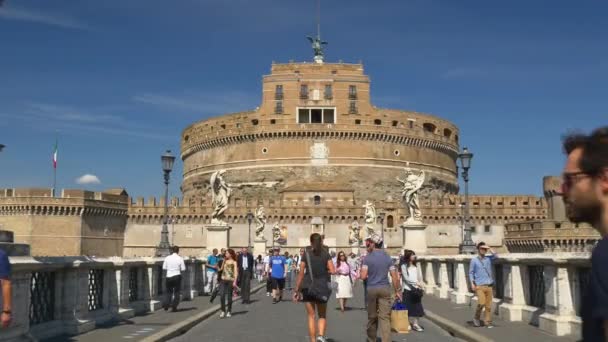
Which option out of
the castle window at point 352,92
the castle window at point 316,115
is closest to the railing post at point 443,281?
the castle window at point 316,115

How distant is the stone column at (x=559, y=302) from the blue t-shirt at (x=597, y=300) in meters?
7.31

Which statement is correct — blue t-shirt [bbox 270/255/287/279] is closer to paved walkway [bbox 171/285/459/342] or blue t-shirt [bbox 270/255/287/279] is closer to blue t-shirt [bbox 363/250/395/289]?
paved walkway [bbox 171/285/459/342]

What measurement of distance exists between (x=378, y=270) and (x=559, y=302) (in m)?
2.58

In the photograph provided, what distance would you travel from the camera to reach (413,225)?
22344mm

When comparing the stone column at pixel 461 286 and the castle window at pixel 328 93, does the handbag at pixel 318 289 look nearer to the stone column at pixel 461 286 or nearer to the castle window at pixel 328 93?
the stone column at pixel 461 286

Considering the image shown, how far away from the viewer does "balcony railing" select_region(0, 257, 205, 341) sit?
23.8 ft

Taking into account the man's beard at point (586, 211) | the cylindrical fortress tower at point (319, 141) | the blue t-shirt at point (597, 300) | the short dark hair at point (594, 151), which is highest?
the cylindrical fortress tower at point (319, 141)

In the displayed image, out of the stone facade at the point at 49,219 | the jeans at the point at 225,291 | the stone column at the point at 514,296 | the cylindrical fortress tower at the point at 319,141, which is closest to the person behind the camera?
the stone column at the point at 514,296

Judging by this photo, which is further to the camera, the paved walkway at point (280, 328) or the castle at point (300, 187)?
the castle at point (300, 187)

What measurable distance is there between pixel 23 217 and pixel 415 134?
135ft

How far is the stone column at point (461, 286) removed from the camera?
50.5 feet

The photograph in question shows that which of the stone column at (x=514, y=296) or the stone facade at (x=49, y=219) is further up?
the stone facade at (x=49, y=219)

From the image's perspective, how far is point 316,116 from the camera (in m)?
75.5

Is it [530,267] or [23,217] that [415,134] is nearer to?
[23,217]
